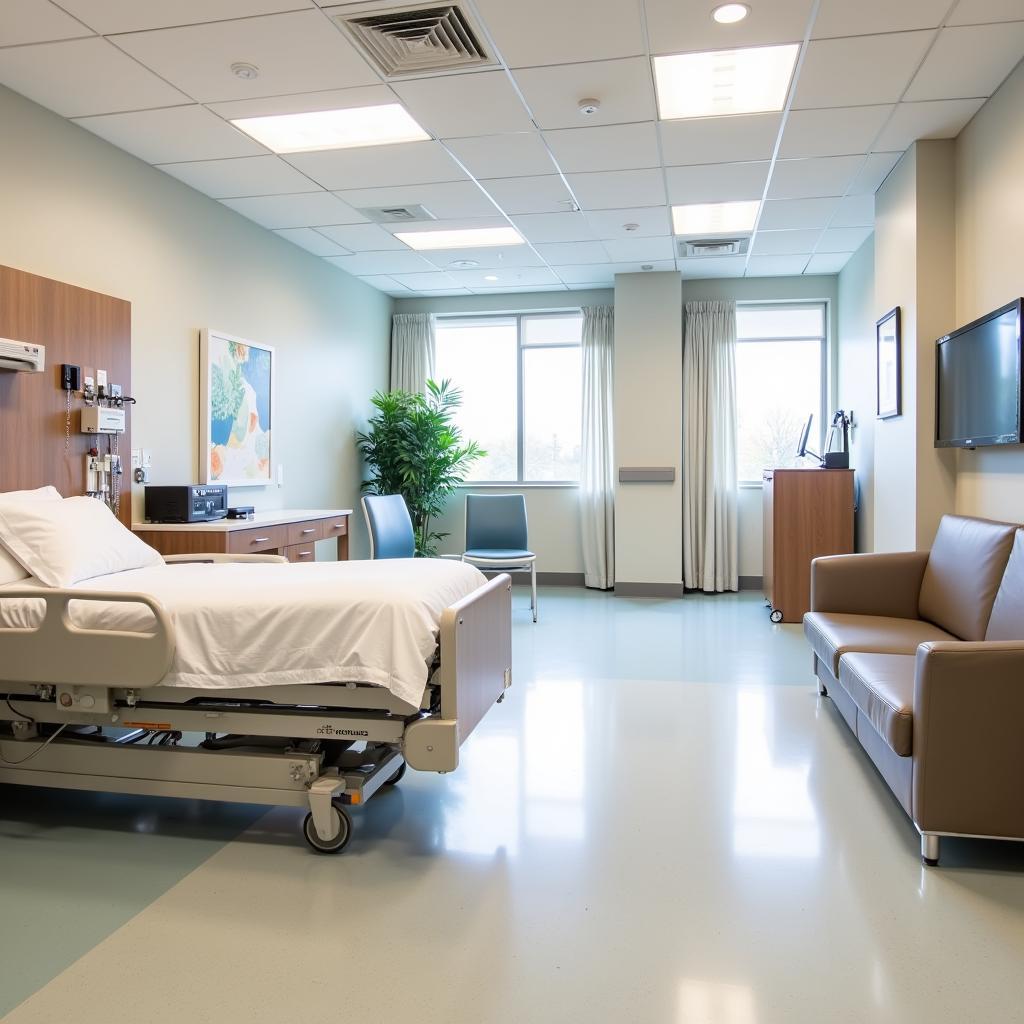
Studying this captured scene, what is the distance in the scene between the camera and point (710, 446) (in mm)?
7586

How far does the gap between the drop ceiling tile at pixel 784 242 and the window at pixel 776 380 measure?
1084 mm

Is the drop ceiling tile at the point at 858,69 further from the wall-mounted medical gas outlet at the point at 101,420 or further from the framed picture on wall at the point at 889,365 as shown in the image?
the wall-mounted medical gas outlet at the point at 101,420

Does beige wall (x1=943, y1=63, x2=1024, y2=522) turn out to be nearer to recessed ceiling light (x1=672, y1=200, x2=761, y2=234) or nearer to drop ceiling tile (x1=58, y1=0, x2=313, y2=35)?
recessed ceiling light (x1=672, y1=200, x2=761, y2=234)

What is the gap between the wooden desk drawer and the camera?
14.3 ft

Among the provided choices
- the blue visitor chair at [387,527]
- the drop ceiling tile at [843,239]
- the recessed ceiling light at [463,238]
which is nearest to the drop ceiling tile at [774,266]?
the drop ceiling tile at [843,239]

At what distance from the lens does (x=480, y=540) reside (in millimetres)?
6914

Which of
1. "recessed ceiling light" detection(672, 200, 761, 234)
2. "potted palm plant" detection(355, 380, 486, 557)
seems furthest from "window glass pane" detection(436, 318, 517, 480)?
"recessed ceiling light" detection(672, 200, 761, 234)

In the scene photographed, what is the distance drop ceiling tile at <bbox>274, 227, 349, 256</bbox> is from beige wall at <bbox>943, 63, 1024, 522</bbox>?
4.17m

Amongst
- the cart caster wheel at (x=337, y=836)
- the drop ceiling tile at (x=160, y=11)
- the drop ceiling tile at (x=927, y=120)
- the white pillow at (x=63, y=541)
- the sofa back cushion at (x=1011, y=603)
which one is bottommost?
the cart caster wheel at (x=337, y=836)

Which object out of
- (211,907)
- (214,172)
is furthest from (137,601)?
(214,172)

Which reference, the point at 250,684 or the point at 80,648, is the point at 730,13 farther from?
the point at 80,648

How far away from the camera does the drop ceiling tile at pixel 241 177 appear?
4617 mm

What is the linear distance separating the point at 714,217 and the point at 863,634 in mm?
3417

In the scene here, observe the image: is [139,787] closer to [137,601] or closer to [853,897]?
[137,601]
